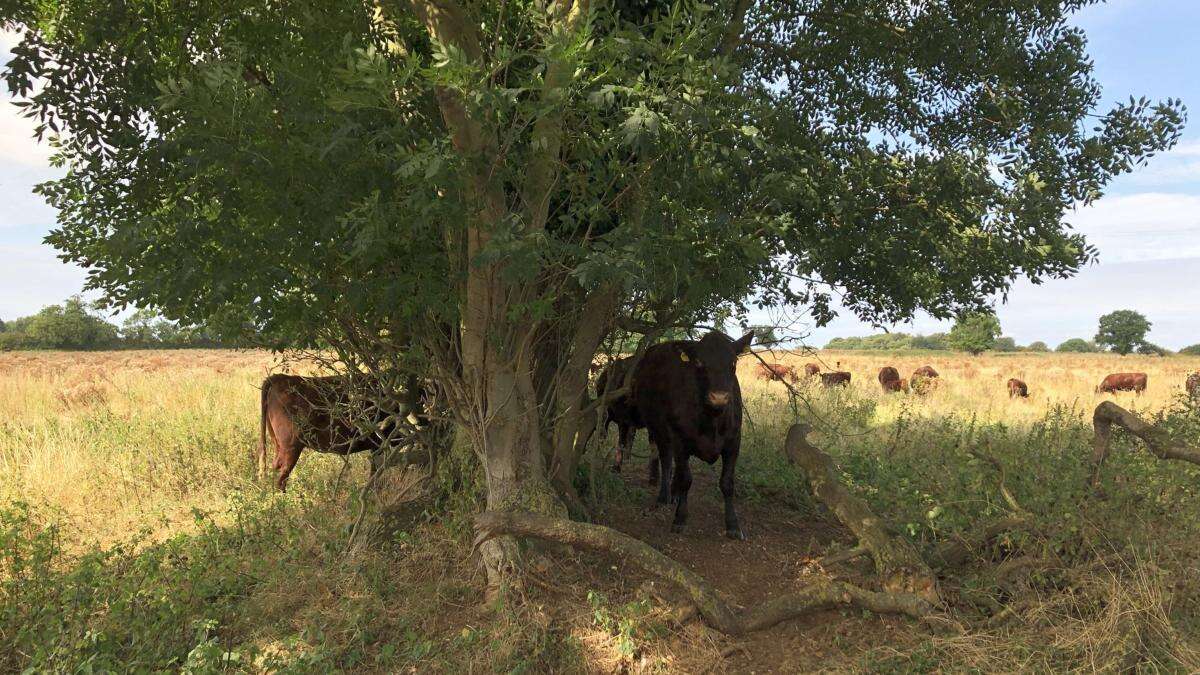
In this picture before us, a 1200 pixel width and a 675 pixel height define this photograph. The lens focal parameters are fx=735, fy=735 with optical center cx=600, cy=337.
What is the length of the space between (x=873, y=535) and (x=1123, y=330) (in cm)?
9362

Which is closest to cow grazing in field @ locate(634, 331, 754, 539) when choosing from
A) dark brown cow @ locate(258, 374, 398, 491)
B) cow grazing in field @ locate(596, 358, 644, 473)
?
cow grazing in field @ locate(596, 358, 644, 473)

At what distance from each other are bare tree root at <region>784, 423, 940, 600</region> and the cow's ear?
6.09 feet

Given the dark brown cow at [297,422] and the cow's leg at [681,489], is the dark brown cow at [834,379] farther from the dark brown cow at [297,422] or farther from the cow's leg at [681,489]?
the dark brown cow at [297,422]

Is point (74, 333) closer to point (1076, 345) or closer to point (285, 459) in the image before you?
point (285, 459)

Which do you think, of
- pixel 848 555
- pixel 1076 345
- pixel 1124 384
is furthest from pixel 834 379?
pixel 1076 345

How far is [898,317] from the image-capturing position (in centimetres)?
824

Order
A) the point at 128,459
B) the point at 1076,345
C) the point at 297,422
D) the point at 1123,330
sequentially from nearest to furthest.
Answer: the point at 297,422, the point at 128,459, the point at 1123,330, the point at 1076,345

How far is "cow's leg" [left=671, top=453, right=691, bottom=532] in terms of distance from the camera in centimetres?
747

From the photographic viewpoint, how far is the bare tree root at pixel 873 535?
5.24 metres

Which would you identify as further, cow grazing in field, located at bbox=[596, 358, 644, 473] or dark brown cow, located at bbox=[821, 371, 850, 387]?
dark brown cow, located at bbox=[821, 371, 850, 387]

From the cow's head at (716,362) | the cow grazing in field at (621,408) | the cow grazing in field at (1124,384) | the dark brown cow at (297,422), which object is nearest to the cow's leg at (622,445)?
the cow grazing in field at (621,408)

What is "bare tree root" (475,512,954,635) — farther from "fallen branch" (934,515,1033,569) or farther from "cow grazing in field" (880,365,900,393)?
"cow grazing in field" (880,365,900,393)

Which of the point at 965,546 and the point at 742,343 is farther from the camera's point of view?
the point at 742,343

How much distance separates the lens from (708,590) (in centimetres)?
529
